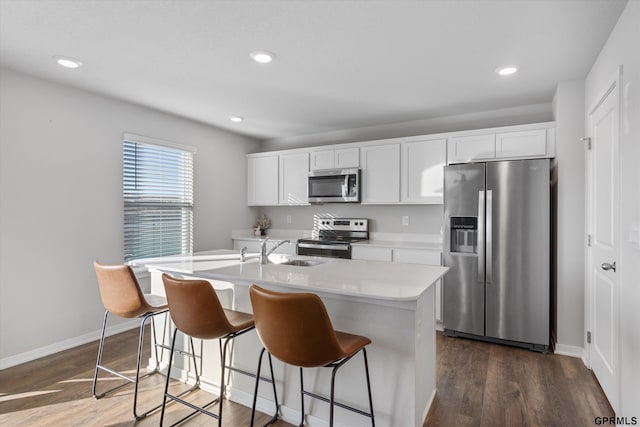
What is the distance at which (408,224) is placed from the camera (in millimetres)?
4602

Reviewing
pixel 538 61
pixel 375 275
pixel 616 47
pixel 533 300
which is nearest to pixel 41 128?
pixel 375 275

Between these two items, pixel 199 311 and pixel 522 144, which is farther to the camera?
pixel 522 144

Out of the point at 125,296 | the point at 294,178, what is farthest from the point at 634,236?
the point at 294,178

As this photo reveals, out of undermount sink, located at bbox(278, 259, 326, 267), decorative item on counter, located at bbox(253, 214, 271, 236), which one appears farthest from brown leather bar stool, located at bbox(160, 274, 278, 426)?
decorative item on counter, located at bbox(253, 214, 271, 236)

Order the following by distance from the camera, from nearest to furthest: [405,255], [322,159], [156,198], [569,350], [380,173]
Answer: [569,350]
[405,255]
[156,198]
[380,173]
[322,159]

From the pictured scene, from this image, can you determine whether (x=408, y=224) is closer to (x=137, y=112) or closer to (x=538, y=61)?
(x=538, y=61)

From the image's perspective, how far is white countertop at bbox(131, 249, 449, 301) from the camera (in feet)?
5.99

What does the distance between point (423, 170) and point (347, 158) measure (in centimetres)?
100

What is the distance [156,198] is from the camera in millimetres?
4148

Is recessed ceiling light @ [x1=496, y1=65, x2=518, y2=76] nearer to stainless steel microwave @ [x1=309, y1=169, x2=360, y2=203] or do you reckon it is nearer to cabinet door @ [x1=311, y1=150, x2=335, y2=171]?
stainless steel microwave @ [x1=309, y1=169, x2=360, y2=203]

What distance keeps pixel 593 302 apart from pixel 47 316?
15.1 feet

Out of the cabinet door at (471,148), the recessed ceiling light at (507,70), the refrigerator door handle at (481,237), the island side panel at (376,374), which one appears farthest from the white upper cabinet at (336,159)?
the island side panel at (376,374)

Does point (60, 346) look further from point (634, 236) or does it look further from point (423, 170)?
point (634, 236)

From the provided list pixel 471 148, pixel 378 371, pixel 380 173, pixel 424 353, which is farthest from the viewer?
pixel 380 173
